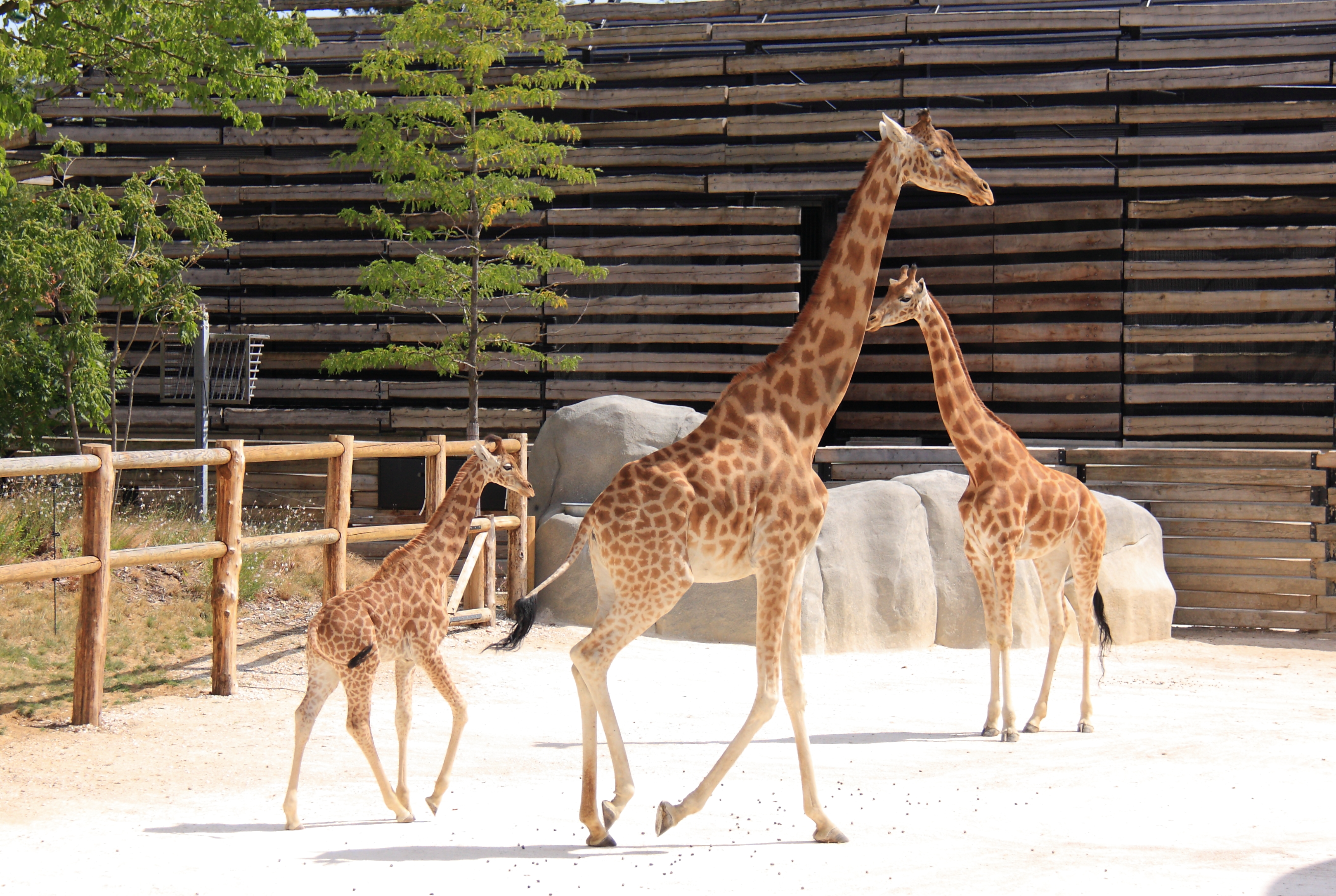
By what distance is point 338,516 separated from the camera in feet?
27.2

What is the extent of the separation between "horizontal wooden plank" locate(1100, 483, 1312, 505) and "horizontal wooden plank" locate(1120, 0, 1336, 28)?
16.1ft

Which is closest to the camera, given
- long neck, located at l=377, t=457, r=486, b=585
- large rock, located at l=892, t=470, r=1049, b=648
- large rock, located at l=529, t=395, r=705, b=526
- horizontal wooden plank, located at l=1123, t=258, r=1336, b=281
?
long neck, located at l=377, t=457, r=486, b=585

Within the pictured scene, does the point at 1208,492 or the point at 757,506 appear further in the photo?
the point at 1208,492

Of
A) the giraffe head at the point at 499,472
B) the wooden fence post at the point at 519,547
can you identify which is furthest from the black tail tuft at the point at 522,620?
the wooden fence post at the point at 519,547

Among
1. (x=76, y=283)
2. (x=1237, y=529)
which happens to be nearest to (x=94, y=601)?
(x=76, y=283)

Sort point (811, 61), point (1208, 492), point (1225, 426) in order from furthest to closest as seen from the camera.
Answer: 1. point (811, 61)
2. point (1225, 426)
3. point (1208, 492)

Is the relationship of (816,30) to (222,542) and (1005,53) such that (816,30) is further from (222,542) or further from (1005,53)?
(222,542)

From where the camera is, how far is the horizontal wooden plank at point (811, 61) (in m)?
13.1

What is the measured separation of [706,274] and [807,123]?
1960 millimetres

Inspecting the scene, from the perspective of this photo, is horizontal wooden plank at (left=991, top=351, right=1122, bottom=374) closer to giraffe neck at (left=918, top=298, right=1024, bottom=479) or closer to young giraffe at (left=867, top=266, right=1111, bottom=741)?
young giraffe at (left=867, top=266, right=1111, bottom=741)

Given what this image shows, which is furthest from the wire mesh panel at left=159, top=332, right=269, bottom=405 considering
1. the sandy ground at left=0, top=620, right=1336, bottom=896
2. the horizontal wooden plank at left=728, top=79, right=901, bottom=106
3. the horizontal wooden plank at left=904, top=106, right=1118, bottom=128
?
the horizontal wooden plank at left=904, top=106, right=1118, bottom=128

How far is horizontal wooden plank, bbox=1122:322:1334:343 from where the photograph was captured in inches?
474

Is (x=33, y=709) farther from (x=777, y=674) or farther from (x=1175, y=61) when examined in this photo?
(x=1175, y=61)

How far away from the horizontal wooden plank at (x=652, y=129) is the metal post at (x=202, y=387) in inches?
183
